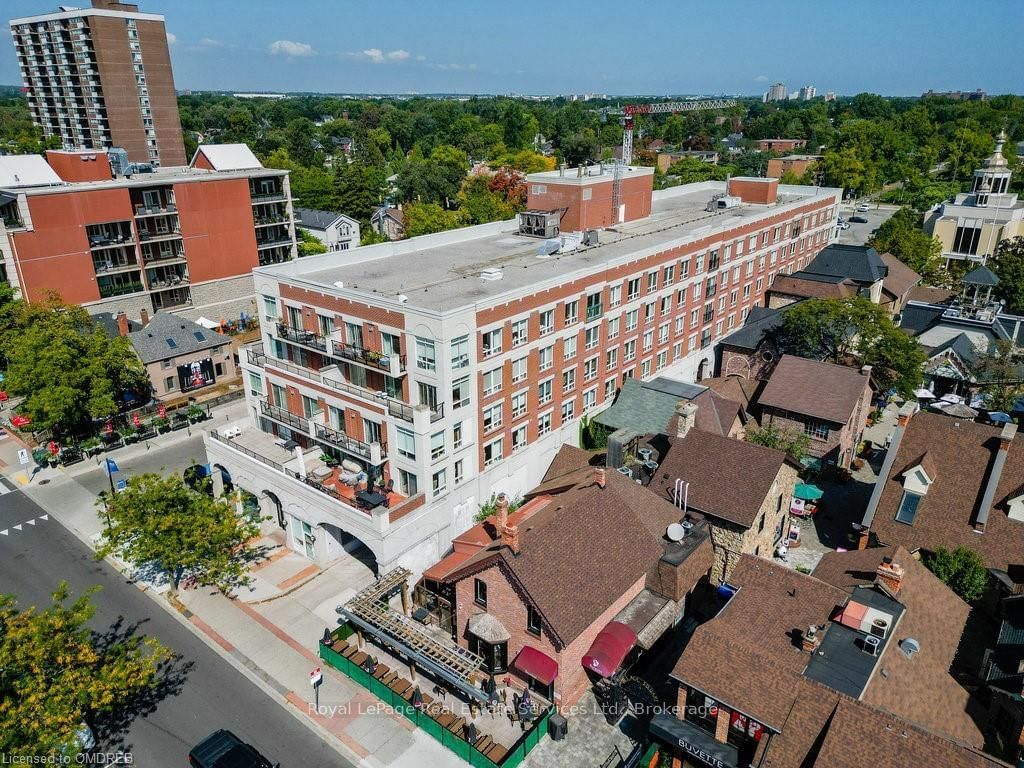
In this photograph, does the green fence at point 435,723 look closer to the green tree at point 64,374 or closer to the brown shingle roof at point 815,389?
the brown shingle roof at point 815,389

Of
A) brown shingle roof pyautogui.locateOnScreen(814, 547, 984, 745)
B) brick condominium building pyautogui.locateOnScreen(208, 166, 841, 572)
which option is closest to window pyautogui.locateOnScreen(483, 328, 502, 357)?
brick condominium building pyautogui.locateOnScreen(208, 166, 841, 572)

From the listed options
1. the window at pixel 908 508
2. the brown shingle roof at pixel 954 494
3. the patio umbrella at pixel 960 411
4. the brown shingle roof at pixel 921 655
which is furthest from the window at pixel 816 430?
the brown shingle roof at pixel 921 655

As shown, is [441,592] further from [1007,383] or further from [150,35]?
[150,35]

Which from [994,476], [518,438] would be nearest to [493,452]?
[518,438]

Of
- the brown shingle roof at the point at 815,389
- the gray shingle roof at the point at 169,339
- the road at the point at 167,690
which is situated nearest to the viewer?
the road at the point at 167,690

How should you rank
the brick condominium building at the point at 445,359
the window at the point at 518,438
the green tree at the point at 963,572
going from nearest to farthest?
the green tree at the point at 963,572 < the brick condominium building at the point at 445,359 < the window at the point at 518,438

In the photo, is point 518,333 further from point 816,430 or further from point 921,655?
point 921,655
